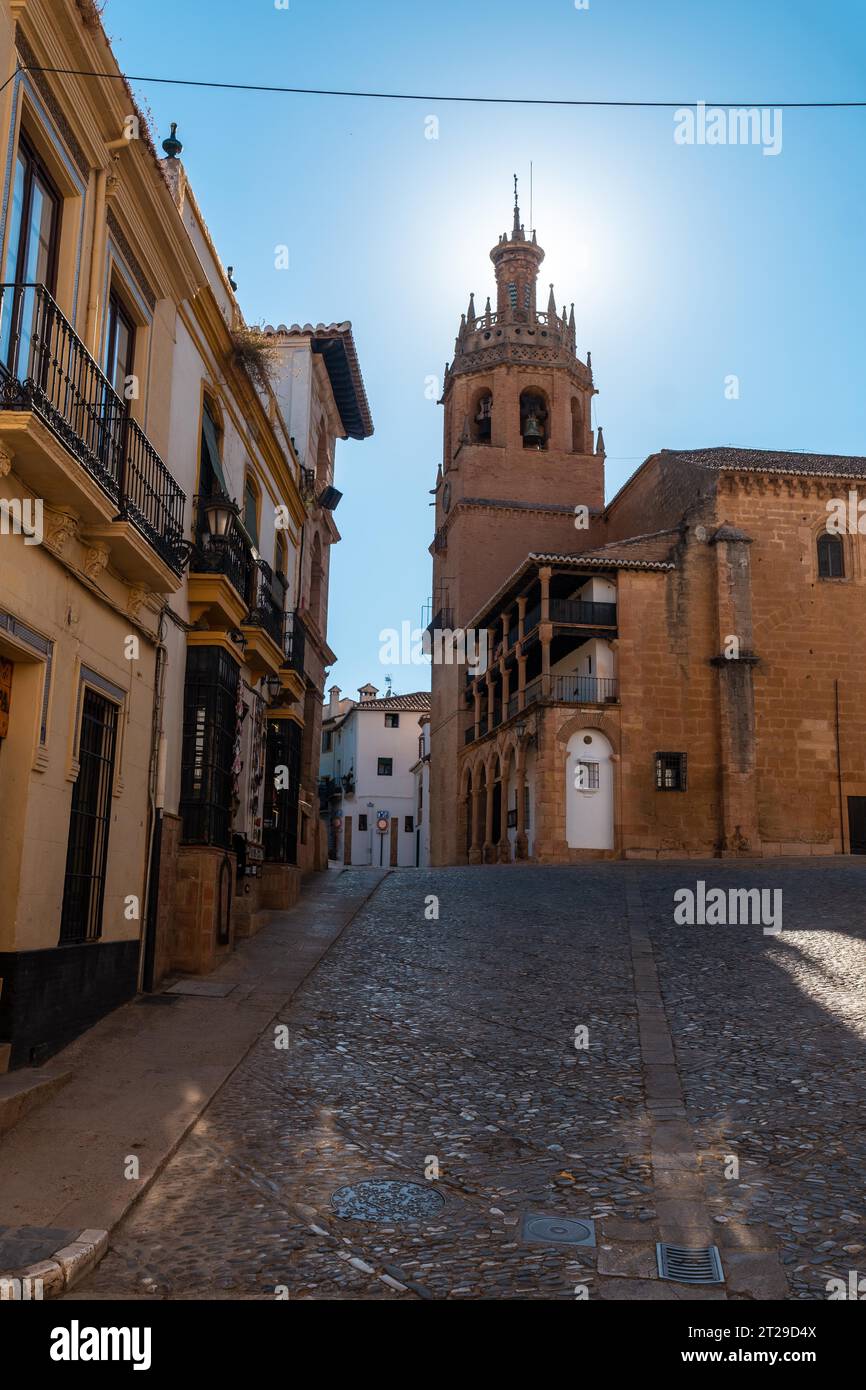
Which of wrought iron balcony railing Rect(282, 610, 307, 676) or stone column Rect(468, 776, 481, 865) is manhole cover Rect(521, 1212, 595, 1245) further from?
stone column Rect(468, 776, 481, 865)

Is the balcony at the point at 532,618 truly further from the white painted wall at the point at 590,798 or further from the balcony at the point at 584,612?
the white painted wall at the point at 590,798

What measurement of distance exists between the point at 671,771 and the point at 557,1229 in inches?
1029

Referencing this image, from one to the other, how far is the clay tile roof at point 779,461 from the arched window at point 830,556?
1.73 m

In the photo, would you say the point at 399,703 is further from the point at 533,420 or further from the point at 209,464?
the point at 209,464

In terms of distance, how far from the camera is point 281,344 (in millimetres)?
22531

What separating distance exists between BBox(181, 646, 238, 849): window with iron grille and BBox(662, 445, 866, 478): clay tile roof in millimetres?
23965

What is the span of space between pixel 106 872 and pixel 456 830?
31744 mm

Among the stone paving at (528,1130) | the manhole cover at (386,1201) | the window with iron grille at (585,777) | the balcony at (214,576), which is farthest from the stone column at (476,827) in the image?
the manhole cover at (386,1201)

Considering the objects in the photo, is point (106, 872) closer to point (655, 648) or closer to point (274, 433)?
point (274, 433)

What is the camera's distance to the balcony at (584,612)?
31.5 meters

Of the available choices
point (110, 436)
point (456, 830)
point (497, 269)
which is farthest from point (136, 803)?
point (497, 269)

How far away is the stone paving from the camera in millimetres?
4961

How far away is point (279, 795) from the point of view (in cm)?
1645

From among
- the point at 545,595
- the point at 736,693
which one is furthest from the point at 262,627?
the point at 736,693
